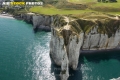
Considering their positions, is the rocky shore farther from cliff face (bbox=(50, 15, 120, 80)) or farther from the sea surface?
the sea surface

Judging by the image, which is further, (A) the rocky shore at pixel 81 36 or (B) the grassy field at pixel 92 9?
(B) the grassy field at pixel 92 9

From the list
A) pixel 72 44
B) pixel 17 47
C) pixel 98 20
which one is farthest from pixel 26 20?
pixel 72 44

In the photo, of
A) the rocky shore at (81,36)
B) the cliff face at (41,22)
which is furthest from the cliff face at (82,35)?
the cliff face at (41,22)

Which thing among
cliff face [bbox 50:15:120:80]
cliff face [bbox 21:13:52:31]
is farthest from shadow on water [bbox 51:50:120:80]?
cliff face [bbox 21:13:52:31]

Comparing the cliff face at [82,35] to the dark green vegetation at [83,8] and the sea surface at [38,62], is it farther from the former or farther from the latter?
the dark green vegetation at [83,8]

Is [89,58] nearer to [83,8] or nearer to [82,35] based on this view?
[82,35]

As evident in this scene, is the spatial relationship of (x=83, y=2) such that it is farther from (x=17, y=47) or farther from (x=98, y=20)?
(x=17, y=47)
